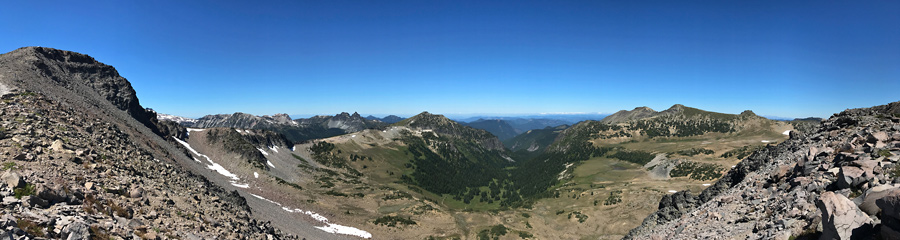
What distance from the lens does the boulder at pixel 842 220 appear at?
12008mm

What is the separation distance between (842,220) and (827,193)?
190 centimetres

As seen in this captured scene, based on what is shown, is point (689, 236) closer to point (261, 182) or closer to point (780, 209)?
point (780, 209)

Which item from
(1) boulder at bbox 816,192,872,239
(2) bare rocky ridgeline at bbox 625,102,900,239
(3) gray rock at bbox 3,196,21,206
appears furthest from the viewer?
(3) gray rock at bbox 3,196,21,206

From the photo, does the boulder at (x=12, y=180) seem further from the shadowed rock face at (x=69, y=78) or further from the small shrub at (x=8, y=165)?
the shadowed rock face at (x=69, y=78)

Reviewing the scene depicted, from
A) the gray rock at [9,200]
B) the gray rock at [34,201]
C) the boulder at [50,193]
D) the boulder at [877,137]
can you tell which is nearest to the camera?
the gray rock at [9,200]

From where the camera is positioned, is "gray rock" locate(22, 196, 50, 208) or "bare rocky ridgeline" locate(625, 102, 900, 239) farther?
"gray rock" locate(22, 196, 50, 208)

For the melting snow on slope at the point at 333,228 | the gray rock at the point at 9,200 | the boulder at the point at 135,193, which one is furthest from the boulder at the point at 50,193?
the melting snow on slope at the point at 333,228

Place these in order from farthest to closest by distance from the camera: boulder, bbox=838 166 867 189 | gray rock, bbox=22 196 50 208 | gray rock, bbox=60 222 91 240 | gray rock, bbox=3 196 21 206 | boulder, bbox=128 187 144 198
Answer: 1. boulder, bbox=128 187 144 198
2. gray rock, bbox=22 196 50 208
3. boulder, bbox=838 166 867 189
4. gray rock, bbox=3 196 21 206
5. gray rock, bbox=60 222 91 240

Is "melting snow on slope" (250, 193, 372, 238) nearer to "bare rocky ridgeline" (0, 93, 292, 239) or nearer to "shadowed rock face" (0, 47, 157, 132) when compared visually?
"bare rocky ridgeline" (0, 93, 292, 239)

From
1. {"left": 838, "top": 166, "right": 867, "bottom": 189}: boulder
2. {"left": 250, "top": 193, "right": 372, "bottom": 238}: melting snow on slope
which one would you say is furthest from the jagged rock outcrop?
{"left": 838, "top": 166, "right": 867, "bottom": 189}: boulder

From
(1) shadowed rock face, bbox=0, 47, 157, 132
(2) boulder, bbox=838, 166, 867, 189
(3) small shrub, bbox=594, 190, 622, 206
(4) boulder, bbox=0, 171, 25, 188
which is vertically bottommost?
(3) small shrub, bbox=594, 190, 622, 206

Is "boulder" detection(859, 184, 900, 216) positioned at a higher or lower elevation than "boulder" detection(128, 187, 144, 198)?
higher

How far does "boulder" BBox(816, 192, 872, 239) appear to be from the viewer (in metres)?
12.0

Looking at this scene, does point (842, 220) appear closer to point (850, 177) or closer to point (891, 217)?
point (891, 217)
